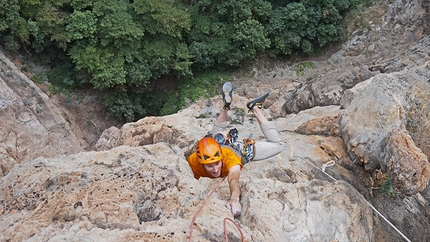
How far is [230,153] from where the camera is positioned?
15.3 feet

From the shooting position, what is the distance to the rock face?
127 inches

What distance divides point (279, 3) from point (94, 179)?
15.6 m

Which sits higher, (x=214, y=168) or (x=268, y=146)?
(x=214, y=168)

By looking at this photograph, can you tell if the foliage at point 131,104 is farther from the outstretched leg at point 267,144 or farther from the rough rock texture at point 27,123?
the outstretched leg at point 267,144

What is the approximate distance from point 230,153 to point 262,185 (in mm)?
628

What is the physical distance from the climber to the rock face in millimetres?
174

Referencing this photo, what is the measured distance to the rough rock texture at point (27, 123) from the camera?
33.1 feet

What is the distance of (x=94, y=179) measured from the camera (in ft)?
11.8

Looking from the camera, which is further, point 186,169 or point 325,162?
point 325,162

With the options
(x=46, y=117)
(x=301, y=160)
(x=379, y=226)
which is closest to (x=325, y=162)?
(x=301, y=160)

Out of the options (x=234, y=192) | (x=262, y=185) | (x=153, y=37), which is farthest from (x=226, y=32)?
(x=234, y=192)

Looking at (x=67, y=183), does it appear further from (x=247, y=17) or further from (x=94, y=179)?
(x=247, y=17)

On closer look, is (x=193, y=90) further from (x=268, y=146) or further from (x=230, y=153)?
(x=230, y=153)

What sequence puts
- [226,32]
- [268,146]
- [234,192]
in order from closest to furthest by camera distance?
[234,192] < [268,146] < [226,32]
